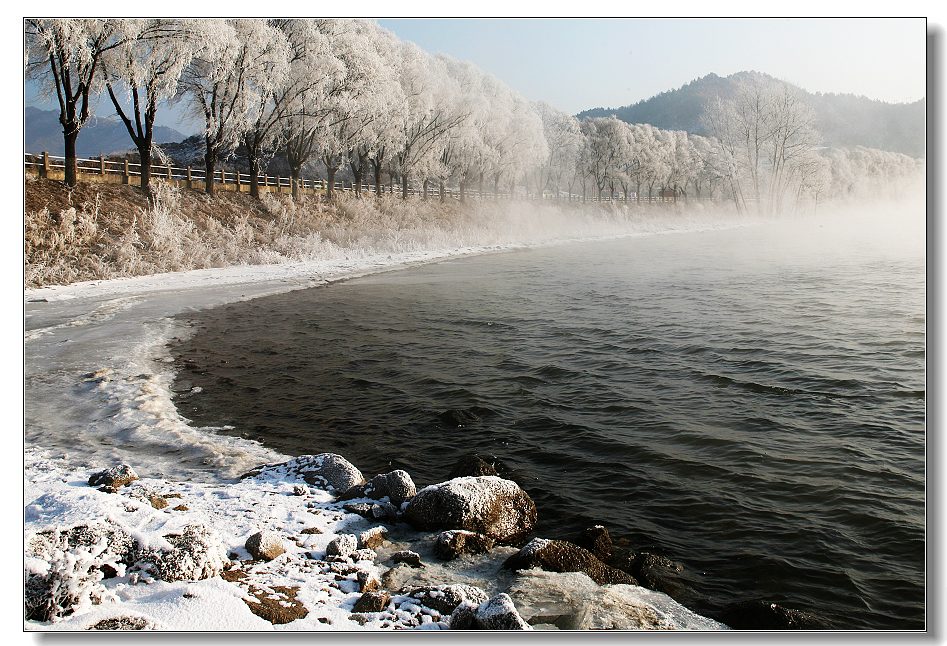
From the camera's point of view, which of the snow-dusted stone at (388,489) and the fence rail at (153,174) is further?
the fence rail at (153,174)

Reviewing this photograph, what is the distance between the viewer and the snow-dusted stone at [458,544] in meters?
5.49

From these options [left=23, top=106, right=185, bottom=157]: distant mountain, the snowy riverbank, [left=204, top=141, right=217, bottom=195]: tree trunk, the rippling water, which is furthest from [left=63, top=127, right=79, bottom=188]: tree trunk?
the snowy riverbank

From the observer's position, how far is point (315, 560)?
16.6ft

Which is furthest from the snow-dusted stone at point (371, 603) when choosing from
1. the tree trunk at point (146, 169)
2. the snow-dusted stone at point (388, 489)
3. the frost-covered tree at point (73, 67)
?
the tree trunk at point (146, 169)

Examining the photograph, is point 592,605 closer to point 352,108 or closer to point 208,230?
point 208,230

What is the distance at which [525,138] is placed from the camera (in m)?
59.2

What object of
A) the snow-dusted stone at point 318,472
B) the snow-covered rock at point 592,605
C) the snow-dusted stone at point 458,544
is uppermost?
the snow-dusted stone at point 318,472

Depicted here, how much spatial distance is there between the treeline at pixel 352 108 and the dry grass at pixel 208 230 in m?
1.61

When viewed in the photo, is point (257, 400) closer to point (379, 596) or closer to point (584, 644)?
point (379, 596)

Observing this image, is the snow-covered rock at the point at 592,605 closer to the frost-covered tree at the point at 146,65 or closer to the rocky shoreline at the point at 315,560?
the rocky shoreline at the point at 315,560

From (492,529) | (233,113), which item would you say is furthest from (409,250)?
(492,529)

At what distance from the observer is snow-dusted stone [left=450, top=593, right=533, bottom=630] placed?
4.19 meters

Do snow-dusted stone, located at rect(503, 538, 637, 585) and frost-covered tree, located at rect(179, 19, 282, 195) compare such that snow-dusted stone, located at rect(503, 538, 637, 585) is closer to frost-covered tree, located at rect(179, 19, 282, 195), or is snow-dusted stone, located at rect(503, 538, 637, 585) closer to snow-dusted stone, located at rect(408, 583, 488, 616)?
snow-dusted stone, located at rect(408, 583, 488, 616)

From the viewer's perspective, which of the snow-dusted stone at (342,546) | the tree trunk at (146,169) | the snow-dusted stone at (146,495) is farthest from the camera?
the tree trunk at (146,169)
